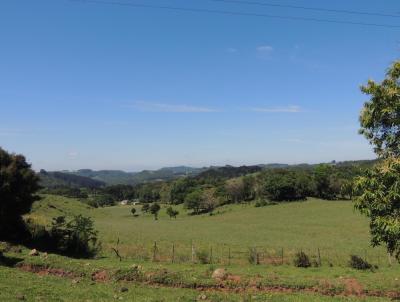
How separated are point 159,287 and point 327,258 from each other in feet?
60.2

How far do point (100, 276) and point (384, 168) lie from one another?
57.9 ft

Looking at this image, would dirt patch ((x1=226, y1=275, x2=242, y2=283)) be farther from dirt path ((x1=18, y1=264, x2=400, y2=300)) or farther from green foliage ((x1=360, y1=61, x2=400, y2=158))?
green foliage ((x1=360, y1=61, x2=400, y2=158))

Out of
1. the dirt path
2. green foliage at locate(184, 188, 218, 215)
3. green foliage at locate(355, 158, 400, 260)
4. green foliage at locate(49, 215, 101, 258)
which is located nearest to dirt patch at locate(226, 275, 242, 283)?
the dirt path

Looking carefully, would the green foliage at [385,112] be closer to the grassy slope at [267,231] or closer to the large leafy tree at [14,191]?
the grassy slope at [267,231]

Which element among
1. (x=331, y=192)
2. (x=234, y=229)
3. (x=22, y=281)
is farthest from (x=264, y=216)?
(x=22, y=281)

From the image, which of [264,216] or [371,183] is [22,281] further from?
[264,216]

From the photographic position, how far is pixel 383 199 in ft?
56.7

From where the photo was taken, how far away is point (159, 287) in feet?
82.8

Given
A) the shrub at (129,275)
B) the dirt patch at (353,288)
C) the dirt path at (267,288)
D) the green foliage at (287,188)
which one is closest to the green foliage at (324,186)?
the green foliage at (287,188)

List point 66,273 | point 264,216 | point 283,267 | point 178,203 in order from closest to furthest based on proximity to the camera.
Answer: point 66,273 → point 283,267 → point 264,216 → point 178,203

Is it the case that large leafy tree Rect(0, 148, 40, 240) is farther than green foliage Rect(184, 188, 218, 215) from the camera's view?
No

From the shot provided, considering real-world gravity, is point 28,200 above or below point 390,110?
below

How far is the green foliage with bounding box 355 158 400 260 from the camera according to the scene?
1664cm

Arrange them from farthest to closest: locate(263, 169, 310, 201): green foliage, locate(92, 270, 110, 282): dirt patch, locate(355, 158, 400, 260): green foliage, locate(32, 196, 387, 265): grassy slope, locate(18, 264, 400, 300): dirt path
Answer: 1. locate(263, 169, 310, 201): green foliage
2. locate(32, 196, 387, 265): grassy slope
3. locate(92, 270, 110, 282): dirt patch
4. locate(18, 264, 400, 300): dirt path
5. locate(355, 158, 400, 260): green foliage
